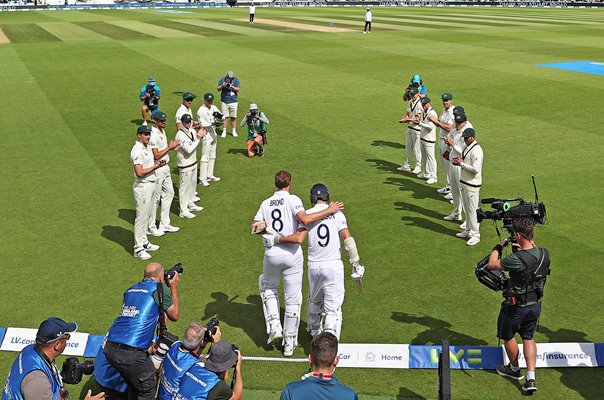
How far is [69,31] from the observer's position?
165 ft

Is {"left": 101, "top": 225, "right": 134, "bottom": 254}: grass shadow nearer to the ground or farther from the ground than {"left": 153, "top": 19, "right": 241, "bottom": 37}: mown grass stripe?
nearer to the ground

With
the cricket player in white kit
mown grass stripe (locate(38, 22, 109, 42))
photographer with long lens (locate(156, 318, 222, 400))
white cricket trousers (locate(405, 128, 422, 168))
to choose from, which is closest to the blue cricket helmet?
photographer with long lens (locate(156, 318, 222, 400))

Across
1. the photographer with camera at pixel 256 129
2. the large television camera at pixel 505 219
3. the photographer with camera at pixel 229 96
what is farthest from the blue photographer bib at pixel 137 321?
the photographer with camera at pixel 229 96

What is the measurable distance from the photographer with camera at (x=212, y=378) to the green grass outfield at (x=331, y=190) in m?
2.01

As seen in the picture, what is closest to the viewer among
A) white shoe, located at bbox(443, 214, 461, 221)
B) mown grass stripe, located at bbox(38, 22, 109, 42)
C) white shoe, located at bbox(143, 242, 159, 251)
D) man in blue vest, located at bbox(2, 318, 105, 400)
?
man in blue vest, located at bbox(2, 318, 105, 400)

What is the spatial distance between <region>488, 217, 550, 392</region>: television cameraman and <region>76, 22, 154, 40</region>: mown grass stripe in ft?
139

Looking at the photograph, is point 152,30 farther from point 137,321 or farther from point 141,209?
point 137,321

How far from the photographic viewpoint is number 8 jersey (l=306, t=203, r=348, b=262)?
8.28 m

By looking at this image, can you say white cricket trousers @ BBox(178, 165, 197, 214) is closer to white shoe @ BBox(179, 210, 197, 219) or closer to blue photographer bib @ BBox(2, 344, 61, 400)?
white shoe @ BBox(179, 210, 197, 219)

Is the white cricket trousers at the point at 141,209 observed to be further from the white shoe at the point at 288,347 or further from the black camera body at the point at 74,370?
the black camera body at the point at 74,370

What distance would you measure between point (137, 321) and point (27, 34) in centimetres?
4791

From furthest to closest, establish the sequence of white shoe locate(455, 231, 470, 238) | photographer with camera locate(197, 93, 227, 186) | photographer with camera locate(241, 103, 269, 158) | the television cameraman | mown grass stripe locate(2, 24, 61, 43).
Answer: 1. mown grass stripe locate(2, 24, 61, 43)
2. photographer with camera locate(241, 103, 269, 158)
3. photographer with camera locate(197, 93, 227, 186)
4. white shoe locate(455, 231, 470, 238)
5. the television cameraman

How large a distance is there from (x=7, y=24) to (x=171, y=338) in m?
59.4

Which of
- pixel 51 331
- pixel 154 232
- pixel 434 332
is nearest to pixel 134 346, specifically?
pixel 51 331
